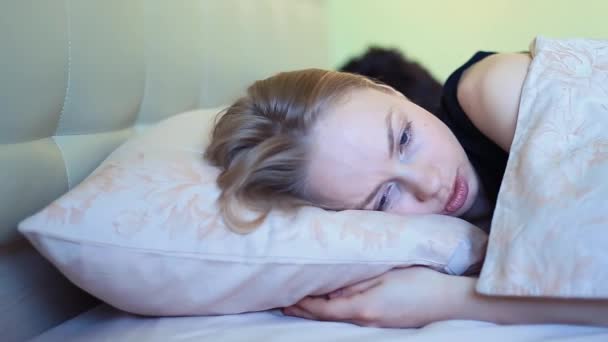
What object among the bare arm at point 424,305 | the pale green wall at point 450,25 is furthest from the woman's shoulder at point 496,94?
the pale green wall at point 450,25

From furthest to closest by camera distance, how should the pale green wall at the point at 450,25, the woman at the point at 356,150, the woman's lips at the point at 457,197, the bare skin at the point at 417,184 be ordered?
the pale green wall at the point at 450,25 < the woman's lips at the point at 457,197 < the woman at the point at 356,150 < the bare skin at the point at 417,184

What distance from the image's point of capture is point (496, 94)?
810mm

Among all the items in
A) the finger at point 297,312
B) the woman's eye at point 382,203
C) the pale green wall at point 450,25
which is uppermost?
the pale green wall at point 450,25

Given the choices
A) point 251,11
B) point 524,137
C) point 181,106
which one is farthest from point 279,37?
point 524,137

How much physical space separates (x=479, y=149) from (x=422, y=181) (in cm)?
20

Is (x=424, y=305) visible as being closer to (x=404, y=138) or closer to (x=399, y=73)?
(x=404, y=138)

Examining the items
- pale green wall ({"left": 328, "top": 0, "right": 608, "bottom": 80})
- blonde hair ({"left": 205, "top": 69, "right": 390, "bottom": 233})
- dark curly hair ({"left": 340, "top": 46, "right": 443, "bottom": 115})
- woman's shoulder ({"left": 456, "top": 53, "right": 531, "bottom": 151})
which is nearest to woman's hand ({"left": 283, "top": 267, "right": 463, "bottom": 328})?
blonde hair ({"left": 205, "top": 69, "right": 390, "bottom": 233})

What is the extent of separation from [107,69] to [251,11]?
0.63 m

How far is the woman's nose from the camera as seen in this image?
2.65 ft

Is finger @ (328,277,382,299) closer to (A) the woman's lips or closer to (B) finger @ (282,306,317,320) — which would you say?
(B) finger @ (282,306,317,320)

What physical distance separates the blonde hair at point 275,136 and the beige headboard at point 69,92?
8.1 inches

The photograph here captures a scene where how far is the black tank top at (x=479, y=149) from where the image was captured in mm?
936

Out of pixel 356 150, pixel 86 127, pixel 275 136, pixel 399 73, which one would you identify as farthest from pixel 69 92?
pixel 399 73

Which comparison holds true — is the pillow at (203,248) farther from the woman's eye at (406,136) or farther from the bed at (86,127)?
the woman's eye at (406,136)
